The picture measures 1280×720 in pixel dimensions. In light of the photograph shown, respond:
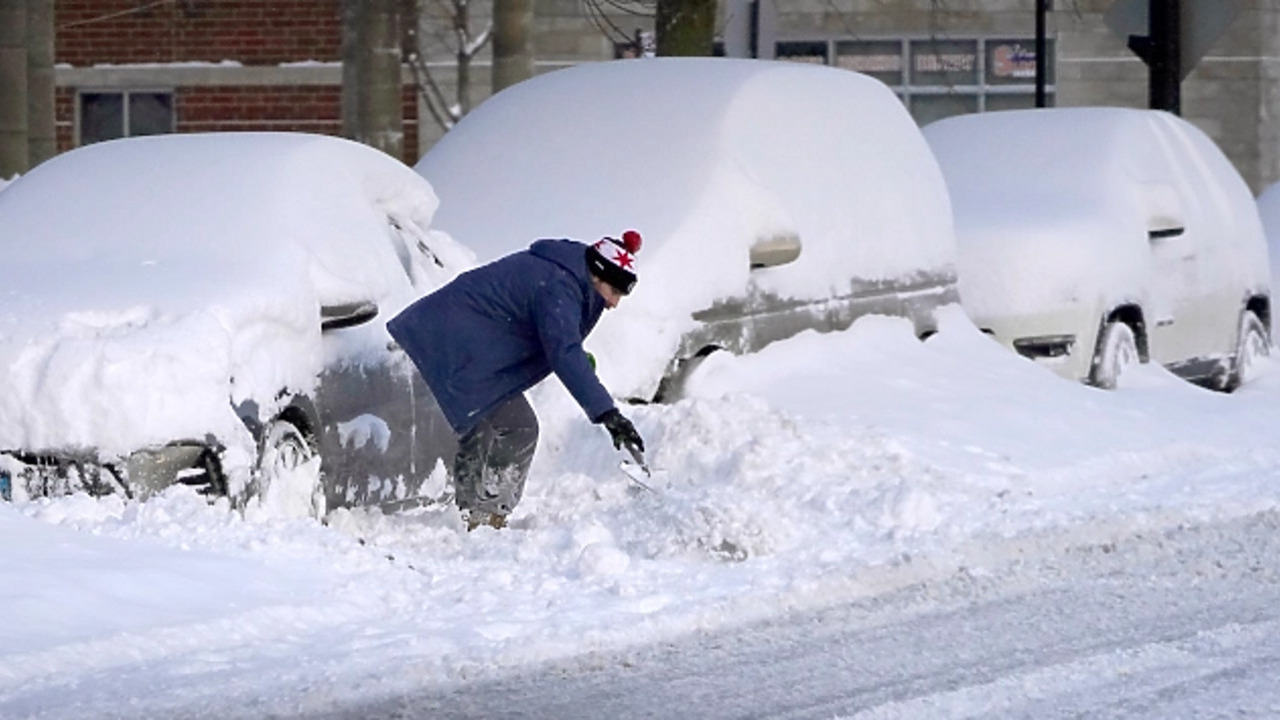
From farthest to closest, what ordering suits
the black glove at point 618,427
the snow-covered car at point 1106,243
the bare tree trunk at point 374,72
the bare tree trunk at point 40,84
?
the bare tree trunk at point 40,84
the bare tree trunk at point 374,72
the snow-covered car at point 1106,243
the black glove at point 618,427

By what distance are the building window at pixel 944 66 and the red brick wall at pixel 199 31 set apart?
5.81 metres

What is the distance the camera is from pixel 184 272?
8758 millimetres

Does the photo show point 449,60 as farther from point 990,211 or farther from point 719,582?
point 719,582

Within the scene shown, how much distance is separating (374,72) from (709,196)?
9184 millimetres

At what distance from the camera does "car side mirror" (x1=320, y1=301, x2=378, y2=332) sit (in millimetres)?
9031

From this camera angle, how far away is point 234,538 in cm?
805

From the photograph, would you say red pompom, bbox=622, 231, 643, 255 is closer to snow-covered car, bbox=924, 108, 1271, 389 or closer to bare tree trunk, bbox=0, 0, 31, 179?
snow-covered car, bbox=924, 108, 1271, 389

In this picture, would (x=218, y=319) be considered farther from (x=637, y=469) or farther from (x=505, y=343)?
(x=637, y=469)

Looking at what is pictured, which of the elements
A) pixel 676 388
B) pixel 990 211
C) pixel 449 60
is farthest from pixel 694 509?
pixel 449 60

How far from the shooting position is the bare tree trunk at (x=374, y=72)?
19.8m

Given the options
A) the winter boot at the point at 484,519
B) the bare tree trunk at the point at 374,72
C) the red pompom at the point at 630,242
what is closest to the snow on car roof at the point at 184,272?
the winter boot at the point at 484,519

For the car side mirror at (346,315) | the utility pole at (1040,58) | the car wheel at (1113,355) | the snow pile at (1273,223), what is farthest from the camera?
the utility pole at (1040,58)

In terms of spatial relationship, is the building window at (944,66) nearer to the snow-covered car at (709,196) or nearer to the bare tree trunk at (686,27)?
the bare tree trunk at (686,27)

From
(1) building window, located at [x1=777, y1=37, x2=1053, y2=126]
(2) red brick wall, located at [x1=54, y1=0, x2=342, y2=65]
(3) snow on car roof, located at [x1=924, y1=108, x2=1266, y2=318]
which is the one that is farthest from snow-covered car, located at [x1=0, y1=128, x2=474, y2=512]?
(2) red brick wall, located at [x1=54, y1=0, x2=342, y2=65]
